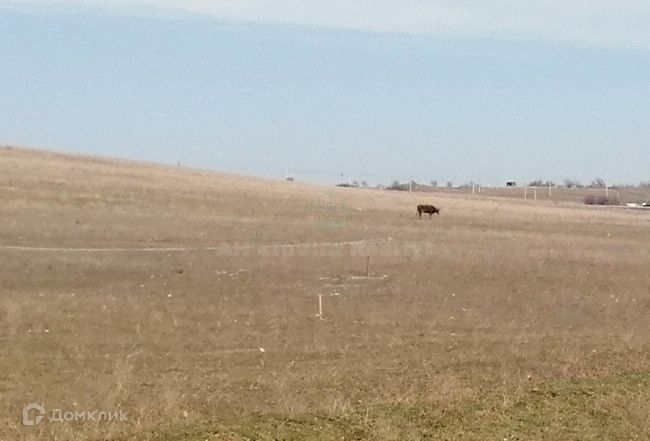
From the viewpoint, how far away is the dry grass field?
36.2 ft

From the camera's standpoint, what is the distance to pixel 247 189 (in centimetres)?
6988

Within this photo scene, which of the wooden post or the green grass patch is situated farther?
the wooden post

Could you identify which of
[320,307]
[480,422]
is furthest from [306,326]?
[480,422]

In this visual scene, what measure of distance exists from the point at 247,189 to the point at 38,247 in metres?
34.1

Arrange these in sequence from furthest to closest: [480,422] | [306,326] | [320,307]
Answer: [320,307], [306,326], [480,422]

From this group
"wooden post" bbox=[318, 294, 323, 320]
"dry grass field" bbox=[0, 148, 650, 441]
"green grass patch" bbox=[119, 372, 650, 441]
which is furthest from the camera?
"wooden post" bbox=[318, 294, 323, 320]

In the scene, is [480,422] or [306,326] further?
[306,326]

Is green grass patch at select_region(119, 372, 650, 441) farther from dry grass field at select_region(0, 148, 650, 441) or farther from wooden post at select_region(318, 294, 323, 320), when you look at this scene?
wooden post at select_region(318, 294, 323, 320)

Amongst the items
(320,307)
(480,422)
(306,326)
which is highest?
(480,422)

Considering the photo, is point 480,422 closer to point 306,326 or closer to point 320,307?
point 306,326

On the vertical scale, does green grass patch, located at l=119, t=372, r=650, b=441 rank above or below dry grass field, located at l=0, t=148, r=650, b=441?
above

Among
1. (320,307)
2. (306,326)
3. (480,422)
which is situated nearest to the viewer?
(480,422)

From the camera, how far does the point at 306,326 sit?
23453mm

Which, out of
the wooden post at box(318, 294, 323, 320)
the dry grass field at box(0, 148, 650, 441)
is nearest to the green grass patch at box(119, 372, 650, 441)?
the dry grass field at box(0, 148, 650, 441)
